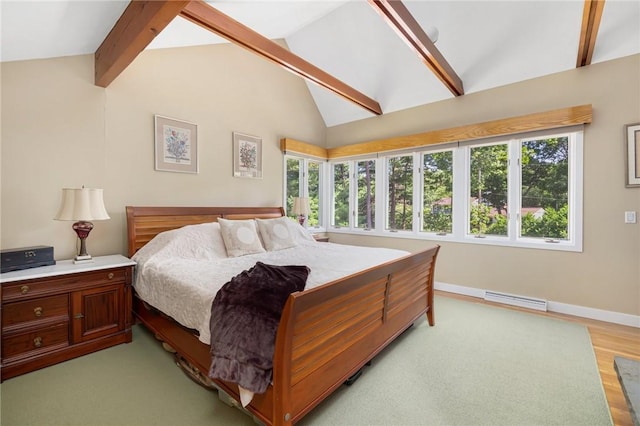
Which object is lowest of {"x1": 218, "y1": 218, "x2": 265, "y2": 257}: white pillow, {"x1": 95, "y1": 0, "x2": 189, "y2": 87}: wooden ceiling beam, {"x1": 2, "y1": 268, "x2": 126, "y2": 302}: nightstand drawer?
{"x1": 2, "y1": 268, "x2": 126, "y2": 302}: nightstand drawer

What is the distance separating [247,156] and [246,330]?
3115 mm

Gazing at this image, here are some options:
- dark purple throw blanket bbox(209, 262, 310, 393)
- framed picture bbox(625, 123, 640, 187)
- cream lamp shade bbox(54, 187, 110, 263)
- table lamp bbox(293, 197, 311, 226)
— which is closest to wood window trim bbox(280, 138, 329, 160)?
table lamp bbox(293, 197, 311, 226)

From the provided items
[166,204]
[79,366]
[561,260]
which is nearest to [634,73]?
[561,260]

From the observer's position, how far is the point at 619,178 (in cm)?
294

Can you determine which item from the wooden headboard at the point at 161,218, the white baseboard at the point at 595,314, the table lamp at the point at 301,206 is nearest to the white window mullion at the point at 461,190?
the white baseboard at the point at 595,314

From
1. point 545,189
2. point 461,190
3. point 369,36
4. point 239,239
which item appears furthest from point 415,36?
point 239,239

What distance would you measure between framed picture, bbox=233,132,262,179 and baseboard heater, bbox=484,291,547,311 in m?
3.56

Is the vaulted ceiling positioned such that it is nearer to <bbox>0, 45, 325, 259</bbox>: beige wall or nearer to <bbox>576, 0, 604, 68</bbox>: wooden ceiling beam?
<bbox>576, 0, 604, 68</bbox>: wooden ceiling beam

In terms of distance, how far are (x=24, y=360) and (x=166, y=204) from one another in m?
1.75

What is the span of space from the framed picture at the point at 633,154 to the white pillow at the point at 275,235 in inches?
141

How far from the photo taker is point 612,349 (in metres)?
2.42

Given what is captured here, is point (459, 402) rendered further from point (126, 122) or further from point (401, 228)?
point (126, 122)

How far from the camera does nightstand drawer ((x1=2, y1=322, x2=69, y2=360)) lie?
6.46 feet

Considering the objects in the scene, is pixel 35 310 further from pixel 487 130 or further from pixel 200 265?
pixel 487 130
